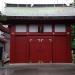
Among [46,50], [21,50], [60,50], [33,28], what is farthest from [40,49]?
[33,28]

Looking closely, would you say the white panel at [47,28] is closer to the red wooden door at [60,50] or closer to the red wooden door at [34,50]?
the red wooden door at [60,50]

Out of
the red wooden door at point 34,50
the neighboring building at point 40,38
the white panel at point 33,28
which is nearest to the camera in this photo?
the neighboring building at point 40,38

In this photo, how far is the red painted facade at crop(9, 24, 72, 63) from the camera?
32719 millimetres

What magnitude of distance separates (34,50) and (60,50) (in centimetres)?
253

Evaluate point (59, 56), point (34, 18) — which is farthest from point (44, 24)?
point (59, 56)

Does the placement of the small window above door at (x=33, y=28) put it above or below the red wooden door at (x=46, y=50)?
above

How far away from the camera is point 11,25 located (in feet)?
108

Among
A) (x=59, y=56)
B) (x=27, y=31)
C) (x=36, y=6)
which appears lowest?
(x=59, y=56)

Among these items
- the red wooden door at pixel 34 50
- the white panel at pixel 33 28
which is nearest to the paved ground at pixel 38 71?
the red wooden door at pixel 34 50

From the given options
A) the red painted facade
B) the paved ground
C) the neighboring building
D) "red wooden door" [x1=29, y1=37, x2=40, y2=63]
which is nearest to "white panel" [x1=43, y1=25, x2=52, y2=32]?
the neighboring building

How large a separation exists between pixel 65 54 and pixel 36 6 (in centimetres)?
676

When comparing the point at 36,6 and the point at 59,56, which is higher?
the point at 36,6

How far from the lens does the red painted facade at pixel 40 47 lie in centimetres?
3272

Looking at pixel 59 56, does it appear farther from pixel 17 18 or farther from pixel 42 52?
pixel 17 18
